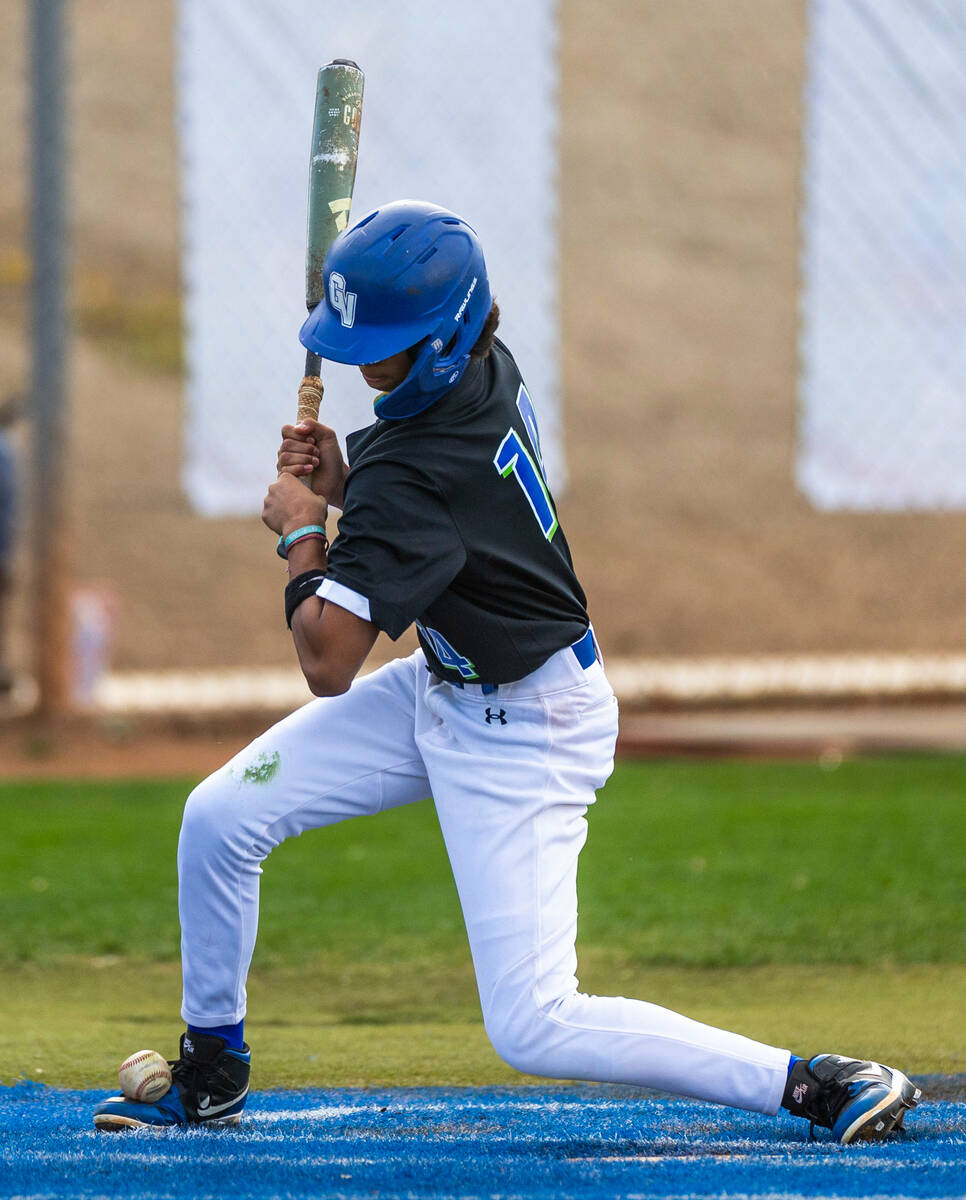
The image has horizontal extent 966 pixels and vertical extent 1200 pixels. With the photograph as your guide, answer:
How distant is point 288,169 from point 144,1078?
8649 mm

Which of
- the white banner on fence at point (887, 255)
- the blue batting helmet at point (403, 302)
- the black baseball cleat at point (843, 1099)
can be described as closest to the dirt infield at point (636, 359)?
the white banner on fence at point (887, 255)

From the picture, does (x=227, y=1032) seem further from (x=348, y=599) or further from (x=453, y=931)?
(x=453, y=931)

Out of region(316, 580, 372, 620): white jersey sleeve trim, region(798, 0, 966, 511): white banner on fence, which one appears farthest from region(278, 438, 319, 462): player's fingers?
region(798, 0, 966, 511): white banner on fence

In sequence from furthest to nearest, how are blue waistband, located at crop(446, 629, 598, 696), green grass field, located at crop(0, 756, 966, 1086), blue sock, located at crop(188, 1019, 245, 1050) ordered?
1. green grass field, located at crop(0, 756, 966, 1086)
2. blue sock, located at crop(188, 1019, 245, 1050)
3. blue waistband, located at crop(446, 629, 598, 696)

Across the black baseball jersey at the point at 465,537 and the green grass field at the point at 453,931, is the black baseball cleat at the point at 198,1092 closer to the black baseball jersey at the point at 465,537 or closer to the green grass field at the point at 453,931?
the green grass field at the point at 453,931

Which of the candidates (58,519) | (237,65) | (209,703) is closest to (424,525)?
(58,519)

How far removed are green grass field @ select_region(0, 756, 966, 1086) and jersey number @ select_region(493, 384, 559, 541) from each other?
55.9 inches

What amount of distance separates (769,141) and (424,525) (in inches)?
394

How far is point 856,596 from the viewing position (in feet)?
38.3

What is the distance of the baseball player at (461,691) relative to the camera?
2814 millimetres

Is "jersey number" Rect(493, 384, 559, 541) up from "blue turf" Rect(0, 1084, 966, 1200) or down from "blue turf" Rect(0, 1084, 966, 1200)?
up

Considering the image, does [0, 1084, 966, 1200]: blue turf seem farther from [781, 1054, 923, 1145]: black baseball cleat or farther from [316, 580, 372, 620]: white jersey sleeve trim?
[316, 580, 372, 620]: white jersey sleeve trim

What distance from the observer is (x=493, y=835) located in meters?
2.95

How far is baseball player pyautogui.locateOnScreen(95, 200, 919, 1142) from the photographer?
2.81 meters
